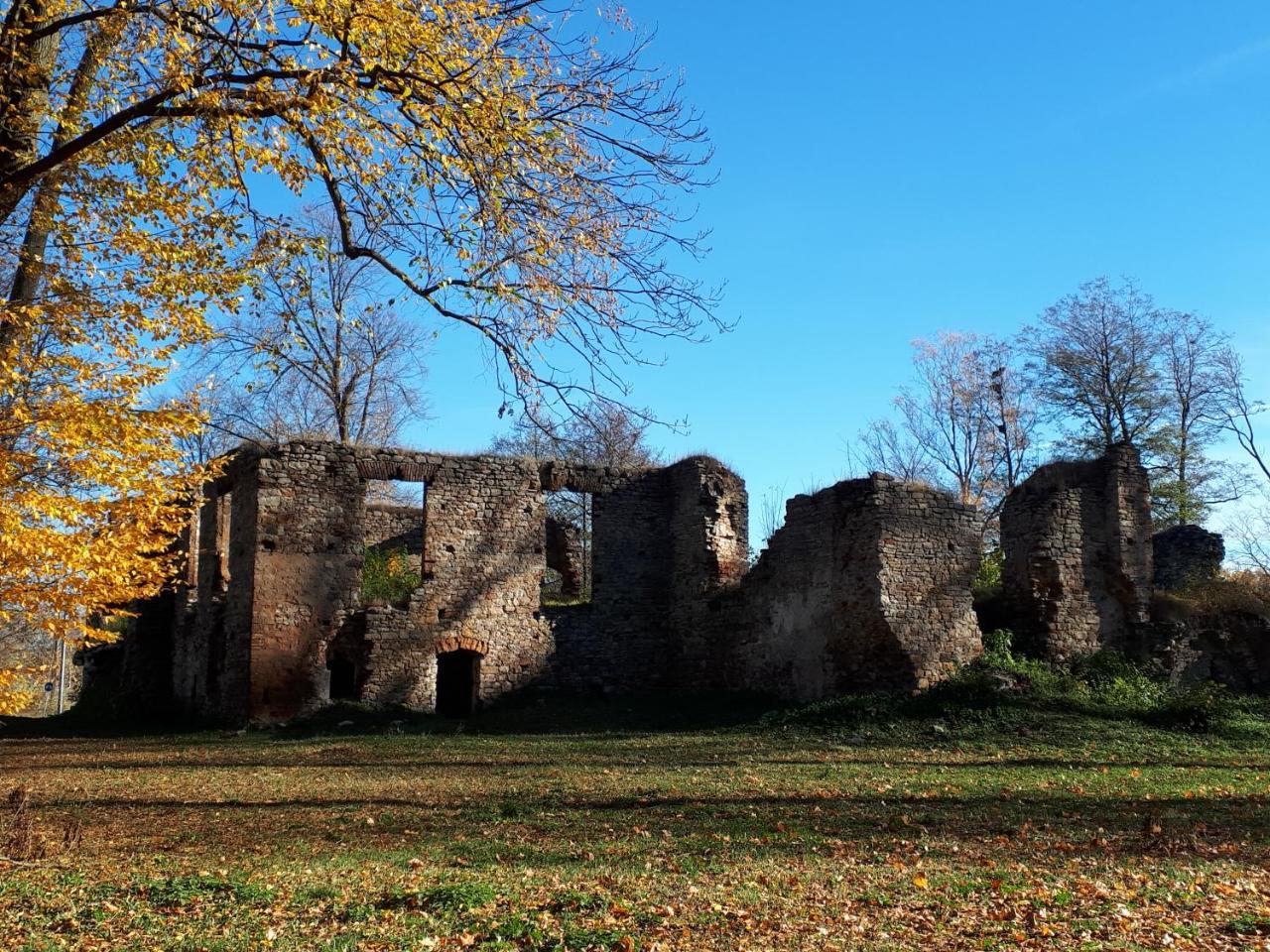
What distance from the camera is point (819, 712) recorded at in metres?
16.7

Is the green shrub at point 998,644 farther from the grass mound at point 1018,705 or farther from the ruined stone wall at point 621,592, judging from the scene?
the ruined stone wall at point 621,592

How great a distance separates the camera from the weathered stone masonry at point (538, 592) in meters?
18.1

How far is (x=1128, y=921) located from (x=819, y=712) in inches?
405

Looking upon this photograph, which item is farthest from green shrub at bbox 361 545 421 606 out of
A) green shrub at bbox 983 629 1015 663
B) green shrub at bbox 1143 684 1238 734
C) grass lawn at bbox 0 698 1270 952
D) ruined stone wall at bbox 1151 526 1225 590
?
ruined stone wall at bbox 1151 526 1225 590

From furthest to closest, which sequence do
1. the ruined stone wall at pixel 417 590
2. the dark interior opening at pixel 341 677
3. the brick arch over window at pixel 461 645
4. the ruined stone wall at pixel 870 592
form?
the dark interior opening at pixel 341 677 → the brick arch over window at pixel 461 645 → the ruined stone wall at pixel 417 590 → the ruined stone wall at pixel 870 592

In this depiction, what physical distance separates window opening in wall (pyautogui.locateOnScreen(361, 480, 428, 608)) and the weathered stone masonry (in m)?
0.89

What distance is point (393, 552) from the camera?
2405 cm

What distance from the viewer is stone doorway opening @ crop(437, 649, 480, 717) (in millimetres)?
20875

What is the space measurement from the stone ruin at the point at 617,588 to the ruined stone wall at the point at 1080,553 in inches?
1.5

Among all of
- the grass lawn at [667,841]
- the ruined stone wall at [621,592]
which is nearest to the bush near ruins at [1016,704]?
the grass lawn at [667,841]

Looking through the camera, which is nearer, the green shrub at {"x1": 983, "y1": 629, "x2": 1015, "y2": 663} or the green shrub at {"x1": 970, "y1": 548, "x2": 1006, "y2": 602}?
the green shrub at {"x1": 983, "y1": 629, "x2": 1015, "y2": 663}

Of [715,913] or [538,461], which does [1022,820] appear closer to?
[715,913]

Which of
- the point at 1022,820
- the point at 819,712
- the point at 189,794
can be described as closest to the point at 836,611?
the point at 819,712

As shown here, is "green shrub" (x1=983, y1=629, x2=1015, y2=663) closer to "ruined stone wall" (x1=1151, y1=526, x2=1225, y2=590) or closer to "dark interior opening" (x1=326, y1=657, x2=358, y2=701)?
"ruined stone wall" (x1=1151, y1=526, x2=1225, y2=590)
